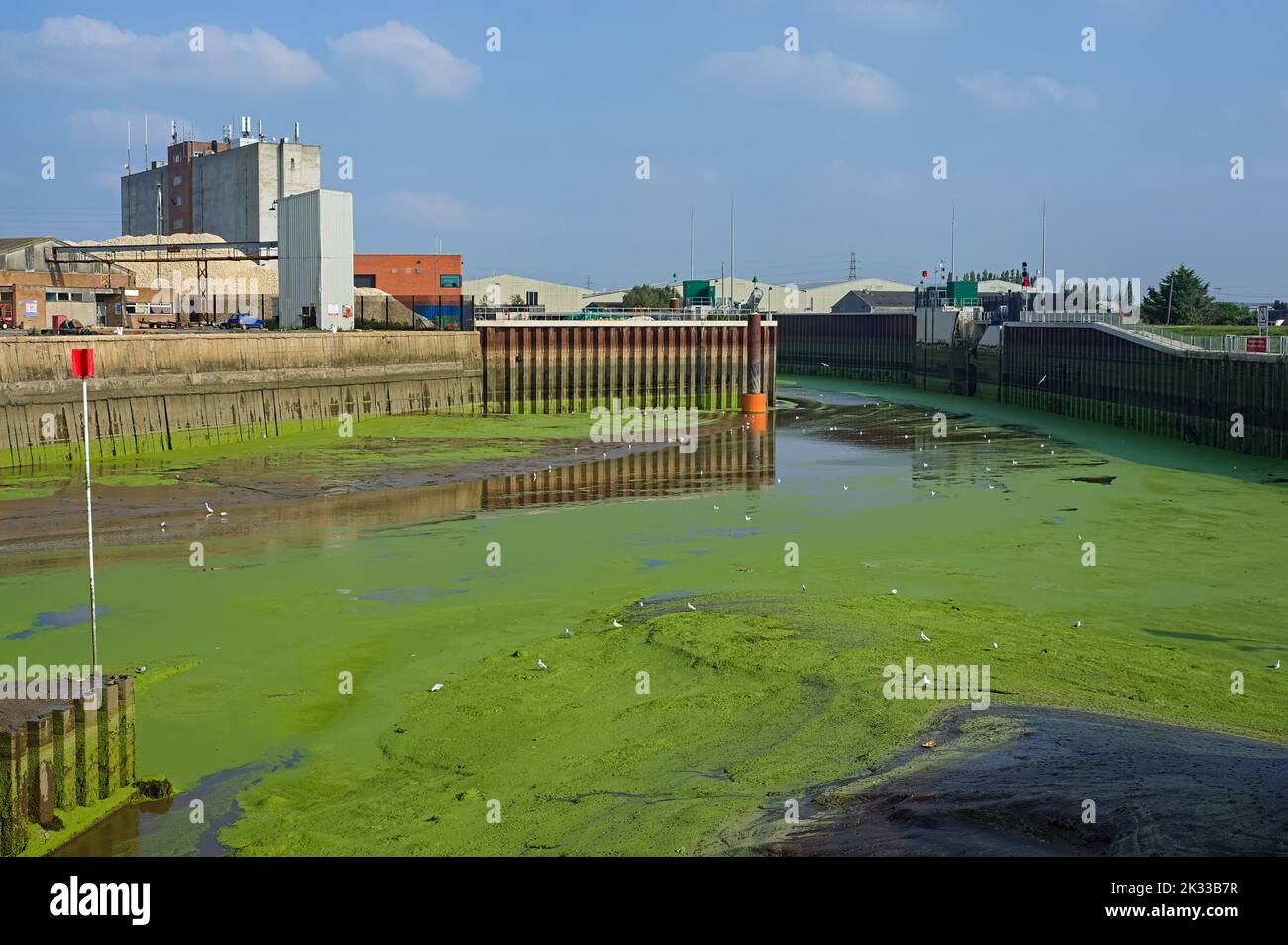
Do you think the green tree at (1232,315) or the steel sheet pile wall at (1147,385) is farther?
the green tree at (1232,315)

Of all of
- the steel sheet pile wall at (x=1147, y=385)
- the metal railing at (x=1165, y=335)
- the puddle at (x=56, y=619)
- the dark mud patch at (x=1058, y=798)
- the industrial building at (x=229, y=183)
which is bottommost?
the puddle at (x=56, y=619)

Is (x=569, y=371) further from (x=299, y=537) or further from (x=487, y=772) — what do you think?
(x=487, y=772)

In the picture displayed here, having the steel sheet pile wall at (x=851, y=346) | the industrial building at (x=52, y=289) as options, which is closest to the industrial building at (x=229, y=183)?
the industrial building at (x=52, y=289)

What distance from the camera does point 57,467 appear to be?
4000cm

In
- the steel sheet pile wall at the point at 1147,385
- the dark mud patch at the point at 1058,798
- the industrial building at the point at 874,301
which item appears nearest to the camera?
the dark mud patch at the point at 1058,798

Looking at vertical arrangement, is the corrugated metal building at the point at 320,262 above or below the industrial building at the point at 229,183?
below

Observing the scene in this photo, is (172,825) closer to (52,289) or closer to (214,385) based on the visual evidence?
(214,385)

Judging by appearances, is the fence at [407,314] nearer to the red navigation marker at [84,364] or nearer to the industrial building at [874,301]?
the red navigation marker at [84,364]

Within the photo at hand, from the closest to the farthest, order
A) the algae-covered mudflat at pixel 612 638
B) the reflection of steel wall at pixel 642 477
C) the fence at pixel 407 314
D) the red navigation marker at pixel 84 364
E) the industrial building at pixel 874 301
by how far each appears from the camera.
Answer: the algae-covered mudflat at pixel 612 638, the red navigation marker at pixel 84 364, the reflection of steel wall at pixel 642 477, the fence at pixel 407 314, the industrial building at pixel 874 301

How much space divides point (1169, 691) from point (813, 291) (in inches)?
5608

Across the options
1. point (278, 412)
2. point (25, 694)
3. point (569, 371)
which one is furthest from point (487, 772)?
Result: point (569, 371)

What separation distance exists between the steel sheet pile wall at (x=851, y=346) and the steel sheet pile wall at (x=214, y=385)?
134ft

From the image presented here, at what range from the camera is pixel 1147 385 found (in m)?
56.0

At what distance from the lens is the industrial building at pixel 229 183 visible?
95.1 meters
